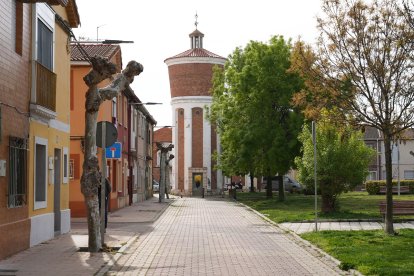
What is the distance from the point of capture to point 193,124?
6381 centimetres

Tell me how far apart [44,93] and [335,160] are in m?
12.9

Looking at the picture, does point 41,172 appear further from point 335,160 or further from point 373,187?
point 373,187

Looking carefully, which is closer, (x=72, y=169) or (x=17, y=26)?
(x=17, y=26)

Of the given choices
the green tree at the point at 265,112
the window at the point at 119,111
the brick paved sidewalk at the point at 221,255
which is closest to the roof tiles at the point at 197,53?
the green tree at the point at 265,112

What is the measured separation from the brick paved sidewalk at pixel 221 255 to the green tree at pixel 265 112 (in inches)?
714

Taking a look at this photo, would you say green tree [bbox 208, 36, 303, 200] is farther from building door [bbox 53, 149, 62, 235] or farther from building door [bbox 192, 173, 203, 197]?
building door [bbox 192, 173, 203, 197]

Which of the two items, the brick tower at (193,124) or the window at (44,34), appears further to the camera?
the brick tower at (193,124)

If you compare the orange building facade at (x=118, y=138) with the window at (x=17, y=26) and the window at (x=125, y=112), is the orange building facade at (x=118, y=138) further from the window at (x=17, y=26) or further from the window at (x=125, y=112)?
the window at (x=17, y=26)

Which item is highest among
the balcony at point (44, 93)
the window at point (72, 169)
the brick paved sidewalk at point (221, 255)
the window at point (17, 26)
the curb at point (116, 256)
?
the window at point (17, 26)

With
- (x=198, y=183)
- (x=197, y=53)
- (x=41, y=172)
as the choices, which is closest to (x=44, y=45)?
(x=41, y=172)

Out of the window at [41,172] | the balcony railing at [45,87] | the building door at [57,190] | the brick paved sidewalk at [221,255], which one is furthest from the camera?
the building door at [57,190]

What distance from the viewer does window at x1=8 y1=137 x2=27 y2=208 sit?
13.2 m

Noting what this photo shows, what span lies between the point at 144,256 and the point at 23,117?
3871mm

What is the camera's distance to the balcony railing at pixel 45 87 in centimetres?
1502
